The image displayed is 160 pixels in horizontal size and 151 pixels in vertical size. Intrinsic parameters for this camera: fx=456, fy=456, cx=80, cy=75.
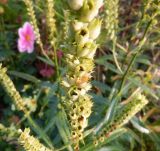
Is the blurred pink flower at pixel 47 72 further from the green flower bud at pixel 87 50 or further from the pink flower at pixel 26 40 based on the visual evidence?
the green flower bud at pixel 87 50

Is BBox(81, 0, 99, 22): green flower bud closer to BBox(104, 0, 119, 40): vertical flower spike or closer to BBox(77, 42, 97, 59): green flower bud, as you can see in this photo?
BBox(77, 42, 97, 59): green flower bud

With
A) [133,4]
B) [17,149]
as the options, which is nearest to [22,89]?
[17,149]

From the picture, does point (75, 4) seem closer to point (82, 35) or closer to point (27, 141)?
point (82, 35)

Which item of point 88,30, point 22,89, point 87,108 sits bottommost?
point 22,89

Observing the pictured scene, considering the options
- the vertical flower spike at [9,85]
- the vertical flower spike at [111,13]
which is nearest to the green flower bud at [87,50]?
the vertical flower spike at [9,85]

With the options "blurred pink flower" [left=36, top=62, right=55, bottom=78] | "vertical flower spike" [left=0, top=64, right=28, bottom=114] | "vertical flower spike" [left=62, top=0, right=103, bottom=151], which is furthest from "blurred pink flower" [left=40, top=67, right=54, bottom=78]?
"vertical flower spike" [left=62, top=0, right=103, bottom=151]

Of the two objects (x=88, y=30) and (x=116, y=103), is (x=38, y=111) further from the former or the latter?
(x=88, y=30)

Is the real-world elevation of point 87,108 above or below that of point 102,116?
above

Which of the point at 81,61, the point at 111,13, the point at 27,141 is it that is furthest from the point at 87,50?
the point at 111,13
